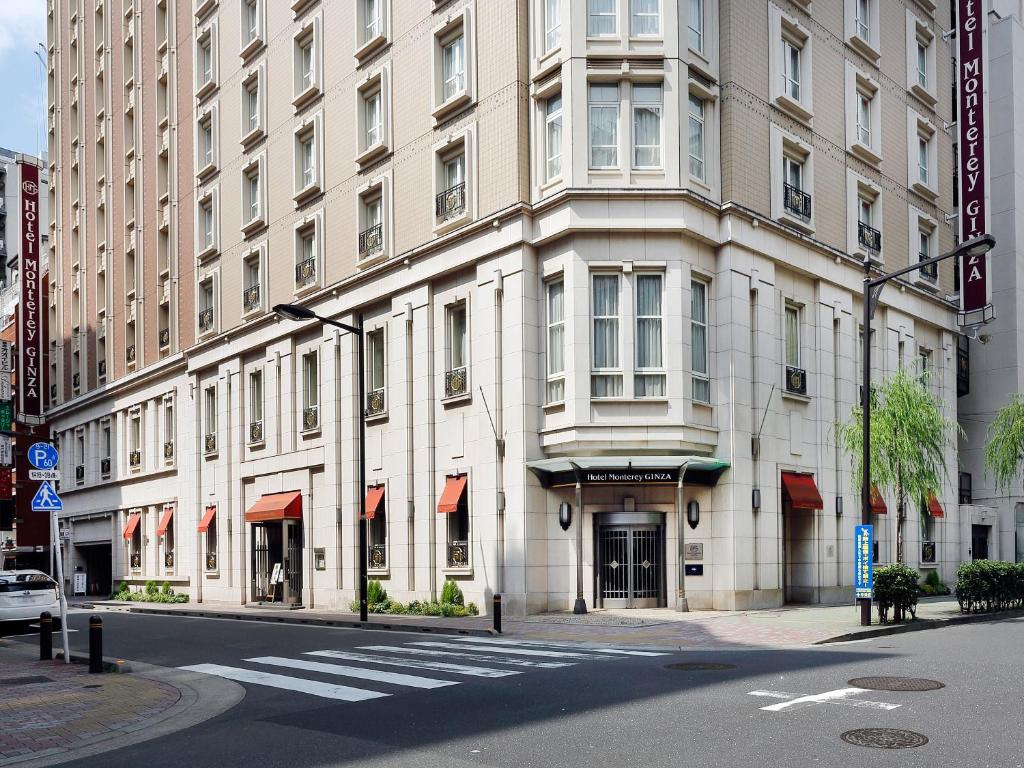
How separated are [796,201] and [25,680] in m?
22.9

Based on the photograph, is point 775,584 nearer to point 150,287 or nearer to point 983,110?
point 983,110

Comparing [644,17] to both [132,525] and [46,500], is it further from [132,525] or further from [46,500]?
[132,525]

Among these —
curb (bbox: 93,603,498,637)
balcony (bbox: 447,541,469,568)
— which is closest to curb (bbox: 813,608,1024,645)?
curb (bbox: 93,603,498,637)

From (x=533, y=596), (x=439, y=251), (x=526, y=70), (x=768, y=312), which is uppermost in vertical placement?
(x=526, y=70)

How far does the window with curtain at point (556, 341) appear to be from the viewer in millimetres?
26234

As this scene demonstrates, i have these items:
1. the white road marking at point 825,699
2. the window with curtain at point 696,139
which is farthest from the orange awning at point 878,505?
the white road marking at point 825,699

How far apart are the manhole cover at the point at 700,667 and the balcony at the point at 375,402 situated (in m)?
17.8

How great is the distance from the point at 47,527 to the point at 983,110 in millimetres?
54853

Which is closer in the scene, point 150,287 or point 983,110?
point 983,110

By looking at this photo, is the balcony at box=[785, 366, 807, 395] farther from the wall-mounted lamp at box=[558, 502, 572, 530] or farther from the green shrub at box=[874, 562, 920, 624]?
the green shrub at box=[874, 562, 920, 624]

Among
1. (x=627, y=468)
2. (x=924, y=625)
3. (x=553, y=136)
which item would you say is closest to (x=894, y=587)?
(x=924, y=625)

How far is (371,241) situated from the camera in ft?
106

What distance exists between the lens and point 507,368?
2677 cm

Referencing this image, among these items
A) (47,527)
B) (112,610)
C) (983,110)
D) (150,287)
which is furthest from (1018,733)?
(47,527)
